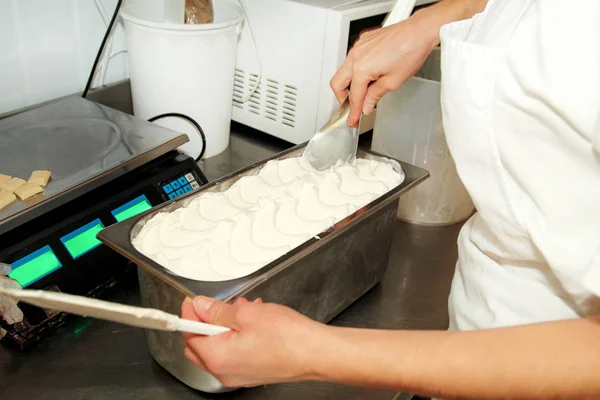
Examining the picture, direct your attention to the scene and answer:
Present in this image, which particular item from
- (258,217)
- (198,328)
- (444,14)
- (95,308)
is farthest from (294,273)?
(444,14)

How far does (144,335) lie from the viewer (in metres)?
0.82

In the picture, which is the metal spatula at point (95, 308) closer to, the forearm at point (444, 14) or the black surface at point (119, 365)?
the black surface at point (119, 365)

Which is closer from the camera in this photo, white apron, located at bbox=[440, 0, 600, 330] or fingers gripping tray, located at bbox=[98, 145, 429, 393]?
white apron, located at bbox=[440, 0, 600, 330]

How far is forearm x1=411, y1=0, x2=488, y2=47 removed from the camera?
0.82m

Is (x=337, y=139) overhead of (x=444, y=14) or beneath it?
beneath

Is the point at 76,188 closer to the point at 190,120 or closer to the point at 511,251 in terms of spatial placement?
the point at 190,120

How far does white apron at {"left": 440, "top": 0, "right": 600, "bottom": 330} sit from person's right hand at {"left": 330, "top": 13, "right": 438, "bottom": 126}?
0.16 m

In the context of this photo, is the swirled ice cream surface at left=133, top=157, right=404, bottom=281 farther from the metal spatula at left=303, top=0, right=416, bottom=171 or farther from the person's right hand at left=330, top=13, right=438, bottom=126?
the person's right hand at left=330, top=13, right=438, bottom=126

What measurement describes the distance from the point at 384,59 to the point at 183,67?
0.42m

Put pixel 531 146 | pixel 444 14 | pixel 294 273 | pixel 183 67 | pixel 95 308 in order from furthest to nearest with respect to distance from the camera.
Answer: pixel 183 67 < pixel 444 14 < pixel 294 273 < pixel 531 146 < pixel 95 308

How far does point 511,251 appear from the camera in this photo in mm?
628

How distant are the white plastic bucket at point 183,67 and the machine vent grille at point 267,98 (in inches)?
3.7

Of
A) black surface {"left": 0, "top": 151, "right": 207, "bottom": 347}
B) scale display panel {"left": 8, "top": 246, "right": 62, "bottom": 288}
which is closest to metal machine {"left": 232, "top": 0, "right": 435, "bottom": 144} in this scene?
black surface {"left": 0, "top": 151, "right": 207, "bottom": 347}

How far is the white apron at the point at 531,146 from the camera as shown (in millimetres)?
504
